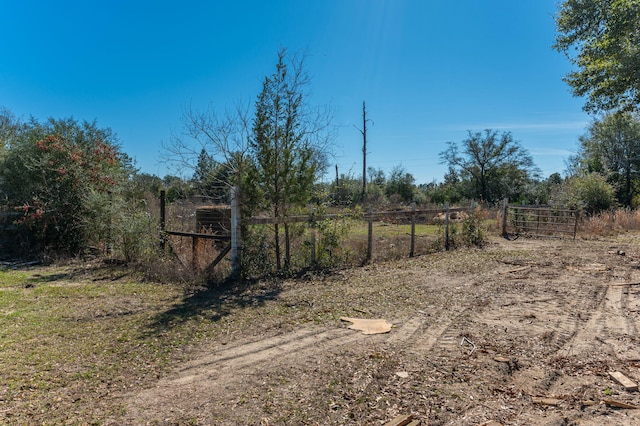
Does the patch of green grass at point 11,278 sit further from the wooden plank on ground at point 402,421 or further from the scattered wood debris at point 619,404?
the scattered wood debris at point 619,404

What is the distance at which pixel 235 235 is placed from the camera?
24.9 ft

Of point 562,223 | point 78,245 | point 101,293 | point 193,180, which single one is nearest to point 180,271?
point 101,293

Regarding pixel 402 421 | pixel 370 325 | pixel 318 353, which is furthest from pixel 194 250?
pixel 402 421

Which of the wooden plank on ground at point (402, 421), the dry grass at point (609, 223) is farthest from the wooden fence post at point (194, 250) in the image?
the dry grass at point (609, 223)

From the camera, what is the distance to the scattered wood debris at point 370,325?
16.4ft

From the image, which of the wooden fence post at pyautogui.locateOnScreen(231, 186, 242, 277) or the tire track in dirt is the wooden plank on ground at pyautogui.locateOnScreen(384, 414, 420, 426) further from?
the wooden fence post at pyautogui.locateOnScreen(231, 186, 242, 277)

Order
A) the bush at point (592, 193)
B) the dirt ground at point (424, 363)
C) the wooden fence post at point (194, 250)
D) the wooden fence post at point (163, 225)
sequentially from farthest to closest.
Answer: the bush at point (592, 193) < the wooden fence post at point (163, 225) < the wooden fence post at point (194, 250) < the dirt ground at point (424, 363)

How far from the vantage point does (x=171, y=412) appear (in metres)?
3.03

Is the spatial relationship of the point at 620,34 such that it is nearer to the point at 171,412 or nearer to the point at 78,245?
the point at 171,412

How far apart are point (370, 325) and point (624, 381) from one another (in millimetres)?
2708

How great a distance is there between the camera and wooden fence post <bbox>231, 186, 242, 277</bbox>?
7.57 m

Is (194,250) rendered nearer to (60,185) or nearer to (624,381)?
(60,185)

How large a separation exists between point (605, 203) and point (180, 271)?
21495 millimetres

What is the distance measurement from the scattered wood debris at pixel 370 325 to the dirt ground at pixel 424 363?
4.8 inches
